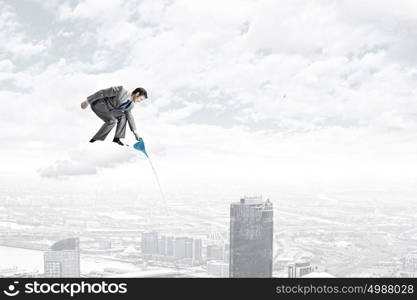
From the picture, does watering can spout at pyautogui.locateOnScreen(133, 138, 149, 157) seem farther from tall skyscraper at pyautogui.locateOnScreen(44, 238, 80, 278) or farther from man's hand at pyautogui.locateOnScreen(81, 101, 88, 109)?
tall skyscraper at pyautogui.locateOnScreen(44, 238, 80, 278)

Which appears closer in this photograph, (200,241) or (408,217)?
(200,241)

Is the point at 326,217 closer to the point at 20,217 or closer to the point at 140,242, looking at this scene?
the point at 140,242

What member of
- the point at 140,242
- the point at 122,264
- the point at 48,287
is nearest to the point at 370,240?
the point at 140,242

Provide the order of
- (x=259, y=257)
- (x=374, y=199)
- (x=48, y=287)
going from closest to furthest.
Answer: (x=48, y=287) → (x=259, y=257) → (x=374, y=199)

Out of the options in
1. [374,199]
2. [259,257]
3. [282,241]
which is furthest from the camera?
[374,199]

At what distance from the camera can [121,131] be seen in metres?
3.31

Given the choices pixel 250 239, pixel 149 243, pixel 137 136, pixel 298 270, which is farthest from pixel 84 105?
pixel 149 243

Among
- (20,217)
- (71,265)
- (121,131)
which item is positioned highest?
(121,131)

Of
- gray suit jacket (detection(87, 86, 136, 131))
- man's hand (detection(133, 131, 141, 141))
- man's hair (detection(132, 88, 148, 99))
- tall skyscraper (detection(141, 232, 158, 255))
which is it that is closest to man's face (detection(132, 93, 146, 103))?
man's hair (detection(132, 88, 148, 99))

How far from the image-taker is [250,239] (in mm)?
20047

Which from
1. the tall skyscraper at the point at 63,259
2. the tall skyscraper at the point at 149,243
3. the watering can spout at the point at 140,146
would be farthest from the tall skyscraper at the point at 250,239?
the watering can spout at the point at 140,146

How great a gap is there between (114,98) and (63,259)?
63.0 ft

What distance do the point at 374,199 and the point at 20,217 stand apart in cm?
2024

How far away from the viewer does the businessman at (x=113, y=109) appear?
319 cm
